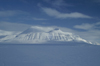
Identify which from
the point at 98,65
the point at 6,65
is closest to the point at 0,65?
the point at 6,65

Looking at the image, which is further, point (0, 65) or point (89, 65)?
point (89, 65)

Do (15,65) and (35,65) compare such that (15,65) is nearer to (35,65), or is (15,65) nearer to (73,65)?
(35,65)

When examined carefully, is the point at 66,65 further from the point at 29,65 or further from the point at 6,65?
the point at 6,65

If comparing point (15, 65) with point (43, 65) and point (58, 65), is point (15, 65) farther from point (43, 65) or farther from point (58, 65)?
point (58, 65)

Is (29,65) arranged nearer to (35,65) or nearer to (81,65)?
(35,65)

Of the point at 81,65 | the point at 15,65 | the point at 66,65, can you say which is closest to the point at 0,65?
the point at 15,65

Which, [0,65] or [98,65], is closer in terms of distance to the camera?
[0,65]

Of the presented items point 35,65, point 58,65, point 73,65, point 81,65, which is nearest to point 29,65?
point 35,65
